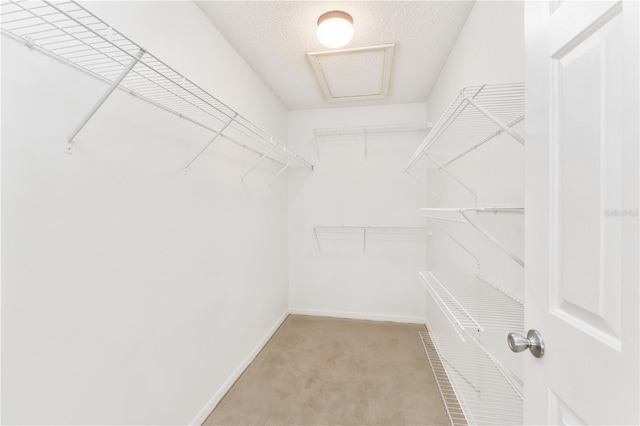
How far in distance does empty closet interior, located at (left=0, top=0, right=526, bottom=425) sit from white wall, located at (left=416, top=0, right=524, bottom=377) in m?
0.01

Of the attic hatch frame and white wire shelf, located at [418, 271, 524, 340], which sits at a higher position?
the attic hatch frame

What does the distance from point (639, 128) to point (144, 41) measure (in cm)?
169

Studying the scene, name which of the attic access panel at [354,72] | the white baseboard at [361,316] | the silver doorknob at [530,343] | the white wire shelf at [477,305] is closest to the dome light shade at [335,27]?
the attic access panel at [354,72]

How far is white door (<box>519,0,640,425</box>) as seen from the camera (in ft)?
1.52

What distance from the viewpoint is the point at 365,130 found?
3072 millimetres

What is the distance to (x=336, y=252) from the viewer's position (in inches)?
127

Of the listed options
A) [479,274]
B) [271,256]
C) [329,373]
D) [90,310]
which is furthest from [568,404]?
[271,256]

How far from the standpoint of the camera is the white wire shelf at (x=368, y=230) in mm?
3033

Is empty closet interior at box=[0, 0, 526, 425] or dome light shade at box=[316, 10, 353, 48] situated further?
dome light shade at box=[316, 10, 353, 48]

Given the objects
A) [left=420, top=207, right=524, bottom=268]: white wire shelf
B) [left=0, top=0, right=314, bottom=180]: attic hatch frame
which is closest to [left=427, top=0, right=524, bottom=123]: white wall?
[left=420, top=207, right=524, bottom=268]: white wire shelf

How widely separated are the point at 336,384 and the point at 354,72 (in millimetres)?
2523

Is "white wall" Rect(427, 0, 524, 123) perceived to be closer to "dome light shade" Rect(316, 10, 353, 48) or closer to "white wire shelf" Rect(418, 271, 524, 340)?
"dome light shade" Rect(316, 10, 353, 48)

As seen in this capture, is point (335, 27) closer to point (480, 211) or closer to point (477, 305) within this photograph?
point (480, 211)

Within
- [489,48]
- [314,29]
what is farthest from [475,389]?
[314,29]
